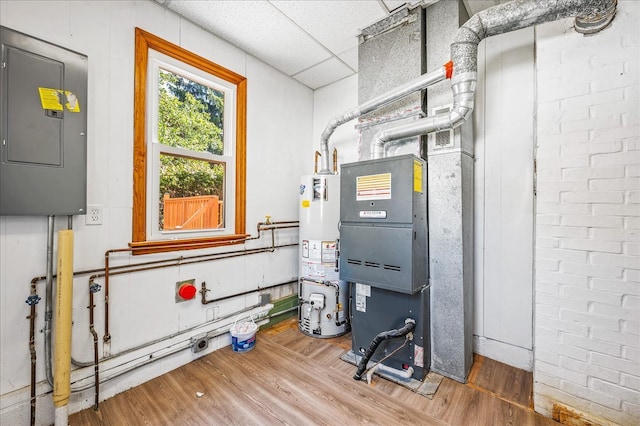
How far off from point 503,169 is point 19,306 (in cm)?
344

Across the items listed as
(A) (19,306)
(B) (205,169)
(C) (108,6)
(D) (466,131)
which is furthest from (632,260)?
(C) (108,6)

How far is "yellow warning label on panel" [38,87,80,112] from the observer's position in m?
1.51

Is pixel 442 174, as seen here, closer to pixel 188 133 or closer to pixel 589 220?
pixel 589 220

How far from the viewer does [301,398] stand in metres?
1.82

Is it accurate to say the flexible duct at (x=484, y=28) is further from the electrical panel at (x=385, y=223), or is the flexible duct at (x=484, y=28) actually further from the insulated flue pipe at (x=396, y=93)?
the electrical panel at (x=385, y=223)

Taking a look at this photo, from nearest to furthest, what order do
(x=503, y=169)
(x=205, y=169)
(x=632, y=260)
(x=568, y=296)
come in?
(x=632, y=260) < (x=568, y=296) < (x=503, y=169) < (x=205, y=169)

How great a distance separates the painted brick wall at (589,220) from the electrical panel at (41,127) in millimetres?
2876

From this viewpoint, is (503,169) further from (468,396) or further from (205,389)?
(205,389)

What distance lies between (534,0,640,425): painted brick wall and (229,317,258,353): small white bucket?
7.01 feet

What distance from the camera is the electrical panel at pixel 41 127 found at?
4.64 ft

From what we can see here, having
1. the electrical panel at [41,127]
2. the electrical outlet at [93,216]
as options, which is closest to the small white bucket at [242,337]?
the electrical outlet at [93,216]

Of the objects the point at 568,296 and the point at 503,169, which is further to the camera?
the point at 503,169

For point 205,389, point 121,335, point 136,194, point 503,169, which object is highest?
point 503,169

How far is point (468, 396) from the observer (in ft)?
6.02
